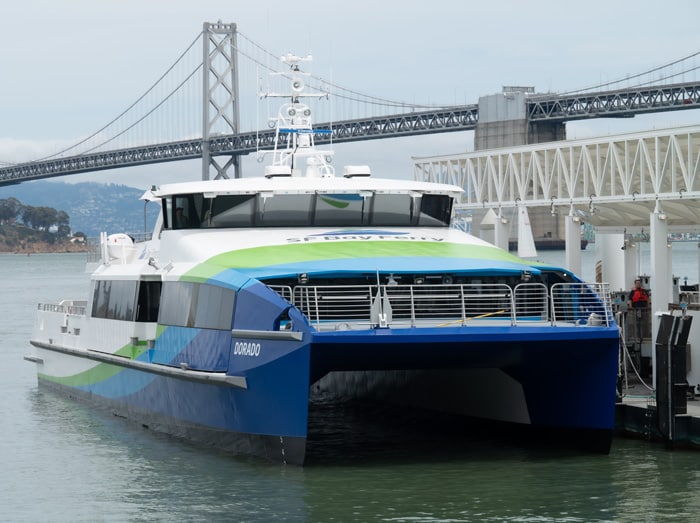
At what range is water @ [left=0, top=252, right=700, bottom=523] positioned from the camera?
13.6 m

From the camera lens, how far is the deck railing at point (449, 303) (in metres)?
14.6

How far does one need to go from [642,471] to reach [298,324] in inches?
188

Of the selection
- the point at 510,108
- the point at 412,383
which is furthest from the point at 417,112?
the point at 412,383

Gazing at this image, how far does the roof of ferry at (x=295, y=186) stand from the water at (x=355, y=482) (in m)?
3.48

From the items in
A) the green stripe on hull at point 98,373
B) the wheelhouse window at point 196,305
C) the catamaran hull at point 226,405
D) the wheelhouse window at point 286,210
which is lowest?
the catamaran hull at point 226,405

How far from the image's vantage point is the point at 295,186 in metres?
17.6

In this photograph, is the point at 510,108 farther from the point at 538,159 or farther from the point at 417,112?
the point at 538,159

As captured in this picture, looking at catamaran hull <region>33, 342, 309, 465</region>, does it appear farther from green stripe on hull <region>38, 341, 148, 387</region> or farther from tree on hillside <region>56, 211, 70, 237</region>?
tree on hillside <region>56, 211, 70, 237</region>

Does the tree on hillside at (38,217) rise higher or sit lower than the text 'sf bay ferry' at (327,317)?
higher

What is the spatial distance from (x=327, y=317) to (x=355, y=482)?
197cm

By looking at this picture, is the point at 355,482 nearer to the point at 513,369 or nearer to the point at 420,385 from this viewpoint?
the point at 513,369

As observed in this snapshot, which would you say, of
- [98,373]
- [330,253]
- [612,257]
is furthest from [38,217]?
[330,253]

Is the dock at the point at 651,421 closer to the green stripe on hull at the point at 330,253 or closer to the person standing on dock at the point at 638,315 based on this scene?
the person standing on dock at the point at 638,315

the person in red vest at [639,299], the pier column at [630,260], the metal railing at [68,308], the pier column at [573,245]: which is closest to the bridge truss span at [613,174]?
the pier column at [573,245]
